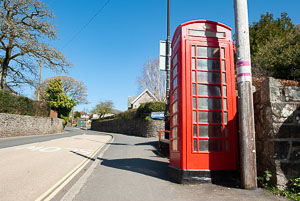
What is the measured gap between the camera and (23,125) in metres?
23.0

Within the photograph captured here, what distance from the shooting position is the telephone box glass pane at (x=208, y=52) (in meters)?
5.62

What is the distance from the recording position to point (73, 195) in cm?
443

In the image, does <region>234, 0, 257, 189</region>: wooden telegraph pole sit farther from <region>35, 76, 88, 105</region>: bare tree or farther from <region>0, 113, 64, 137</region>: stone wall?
<region>35, 76, 88, 105</region>: bare tree

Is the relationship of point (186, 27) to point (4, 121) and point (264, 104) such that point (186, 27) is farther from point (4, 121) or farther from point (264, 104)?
point (4, 121)

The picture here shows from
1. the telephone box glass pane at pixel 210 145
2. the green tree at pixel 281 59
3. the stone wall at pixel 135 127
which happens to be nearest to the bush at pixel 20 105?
the stone wall at pixel 135 127

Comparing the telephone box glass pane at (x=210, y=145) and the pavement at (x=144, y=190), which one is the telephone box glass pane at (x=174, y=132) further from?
the pavement at (x=144, y=190)

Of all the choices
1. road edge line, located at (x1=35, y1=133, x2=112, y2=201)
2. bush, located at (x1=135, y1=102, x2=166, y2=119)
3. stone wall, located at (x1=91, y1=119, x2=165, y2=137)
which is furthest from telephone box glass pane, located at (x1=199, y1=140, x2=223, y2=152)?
bush, located at (x1=135, y1=102, x2=166, y2=119)

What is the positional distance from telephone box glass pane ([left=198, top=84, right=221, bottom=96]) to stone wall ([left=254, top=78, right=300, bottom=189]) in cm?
104

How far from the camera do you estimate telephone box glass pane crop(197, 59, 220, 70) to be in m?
5.59

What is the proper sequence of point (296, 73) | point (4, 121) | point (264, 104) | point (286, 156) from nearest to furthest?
point (286, 156), point (264, 104), point (296, 73), point (4, 121)

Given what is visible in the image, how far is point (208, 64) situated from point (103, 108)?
73.2m

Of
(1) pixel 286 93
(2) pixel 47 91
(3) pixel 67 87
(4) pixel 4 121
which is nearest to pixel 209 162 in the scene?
(1) pixel 286 93

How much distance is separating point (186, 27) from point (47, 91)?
126ft

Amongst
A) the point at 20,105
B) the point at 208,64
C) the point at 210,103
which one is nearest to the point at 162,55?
the point at 208,64
